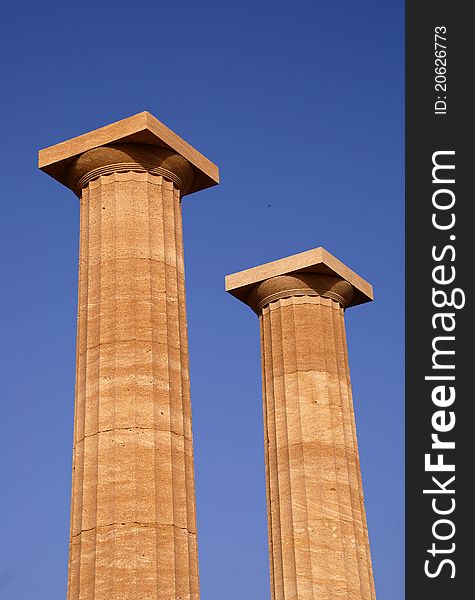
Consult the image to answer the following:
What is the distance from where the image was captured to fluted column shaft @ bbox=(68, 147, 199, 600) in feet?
131

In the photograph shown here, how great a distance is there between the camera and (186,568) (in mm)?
41094

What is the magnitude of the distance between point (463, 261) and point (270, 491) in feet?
66.8

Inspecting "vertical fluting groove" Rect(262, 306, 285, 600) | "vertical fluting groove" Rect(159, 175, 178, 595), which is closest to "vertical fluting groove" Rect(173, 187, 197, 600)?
"vertical fluting groove" Rect(159, 175, 178, 595)

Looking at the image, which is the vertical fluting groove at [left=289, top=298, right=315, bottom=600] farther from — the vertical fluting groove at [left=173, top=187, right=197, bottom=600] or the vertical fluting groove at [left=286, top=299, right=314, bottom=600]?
the vertical fluting groove at [left=173, top=187, right=197, bottom=600]

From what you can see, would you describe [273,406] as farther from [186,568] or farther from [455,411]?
[186,568]

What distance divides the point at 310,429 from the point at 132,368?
814 inches

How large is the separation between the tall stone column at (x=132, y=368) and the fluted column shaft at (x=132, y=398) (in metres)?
0.05

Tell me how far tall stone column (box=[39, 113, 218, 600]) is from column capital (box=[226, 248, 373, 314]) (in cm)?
1490

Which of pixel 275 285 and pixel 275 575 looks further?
pixel 275 285

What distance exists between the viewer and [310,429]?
201ft

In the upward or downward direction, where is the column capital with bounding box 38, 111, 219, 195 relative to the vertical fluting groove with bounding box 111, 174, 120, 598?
upward

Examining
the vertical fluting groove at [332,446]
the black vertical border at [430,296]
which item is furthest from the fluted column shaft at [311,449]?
the black vertical border at [430,296]

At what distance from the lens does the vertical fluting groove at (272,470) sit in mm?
60131

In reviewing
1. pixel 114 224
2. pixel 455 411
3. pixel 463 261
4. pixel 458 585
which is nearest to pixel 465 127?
pixel 463 261
